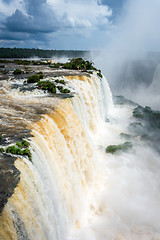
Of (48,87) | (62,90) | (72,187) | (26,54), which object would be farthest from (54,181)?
(26,54)

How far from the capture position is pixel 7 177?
20.6 feet

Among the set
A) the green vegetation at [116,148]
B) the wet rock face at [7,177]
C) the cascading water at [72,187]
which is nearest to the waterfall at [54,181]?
the cascading water at [72,187]

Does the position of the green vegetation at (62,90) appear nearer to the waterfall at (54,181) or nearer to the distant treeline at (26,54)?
the waterfall at (54,181)

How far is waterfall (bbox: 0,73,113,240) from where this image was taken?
5812mm

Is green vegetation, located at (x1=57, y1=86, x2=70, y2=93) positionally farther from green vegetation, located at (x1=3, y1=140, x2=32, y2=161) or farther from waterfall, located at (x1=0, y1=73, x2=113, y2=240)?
green vegetation, located at (x1=3, y1=140, x2=32, y2=161)

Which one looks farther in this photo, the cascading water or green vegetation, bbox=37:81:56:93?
green vegetation, bbox=37:81:56:93

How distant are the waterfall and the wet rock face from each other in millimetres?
141

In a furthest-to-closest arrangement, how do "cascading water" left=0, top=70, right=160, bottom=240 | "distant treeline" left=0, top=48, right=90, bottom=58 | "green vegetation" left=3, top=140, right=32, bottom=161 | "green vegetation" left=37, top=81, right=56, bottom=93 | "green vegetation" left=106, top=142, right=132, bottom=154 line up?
"distant treeline" left=0, top=48, right=90, bottom=58 < "green vegetation" left=106, top=142, right=132, bottom=154 < "green vegetation" left=37, top=81, right=56, bottom=93 < "green vegetation" left=3, top=140, right=32, bottom=161 < "cascading water" left=0, top=70, right=160, bottom=240

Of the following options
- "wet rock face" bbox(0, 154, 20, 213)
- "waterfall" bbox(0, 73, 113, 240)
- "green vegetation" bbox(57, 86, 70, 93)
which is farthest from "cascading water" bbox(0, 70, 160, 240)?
"green vegetation" bbox(57, 86, 70, 93)

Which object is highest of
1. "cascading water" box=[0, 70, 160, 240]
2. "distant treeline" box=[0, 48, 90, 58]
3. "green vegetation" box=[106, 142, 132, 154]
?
"distant treeline" box=[0, 48, 90, 58]

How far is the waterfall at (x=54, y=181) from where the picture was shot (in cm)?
581

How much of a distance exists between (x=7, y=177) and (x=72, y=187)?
16.4ft

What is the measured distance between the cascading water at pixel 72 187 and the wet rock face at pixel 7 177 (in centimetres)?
19

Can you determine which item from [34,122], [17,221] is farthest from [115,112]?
[17,221]
